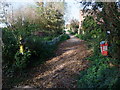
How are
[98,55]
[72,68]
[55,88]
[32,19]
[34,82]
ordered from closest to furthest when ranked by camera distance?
[55,88] → [34,82] → [72,68] → [98,55] → [32,19]

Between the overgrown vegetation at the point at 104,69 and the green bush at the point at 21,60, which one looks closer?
the overgrown vegetation at the point at 104,69

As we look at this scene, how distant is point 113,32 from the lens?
10.3 feet

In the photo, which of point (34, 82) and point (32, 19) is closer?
point (34, 82)

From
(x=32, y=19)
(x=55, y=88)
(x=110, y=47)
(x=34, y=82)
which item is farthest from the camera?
(x=32, y=19)

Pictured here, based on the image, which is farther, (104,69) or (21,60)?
(21,60)

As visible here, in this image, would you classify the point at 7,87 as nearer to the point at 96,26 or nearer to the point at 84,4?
the point at 96,26

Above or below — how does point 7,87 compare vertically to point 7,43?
below

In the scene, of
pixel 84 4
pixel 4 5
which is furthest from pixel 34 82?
pixel 4 5

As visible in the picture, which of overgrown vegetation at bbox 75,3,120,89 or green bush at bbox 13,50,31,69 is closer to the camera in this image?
overgrown vegetation at bbox 75,3,120,89

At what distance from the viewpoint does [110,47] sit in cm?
341

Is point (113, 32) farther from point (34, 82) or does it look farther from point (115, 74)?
point (34, 82)

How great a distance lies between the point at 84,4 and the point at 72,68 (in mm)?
2330

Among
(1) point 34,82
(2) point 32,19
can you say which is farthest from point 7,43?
(2) point 32,19

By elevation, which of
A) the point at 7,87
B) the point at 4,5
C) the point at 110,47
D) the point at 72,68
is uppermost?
the point at 4,5
